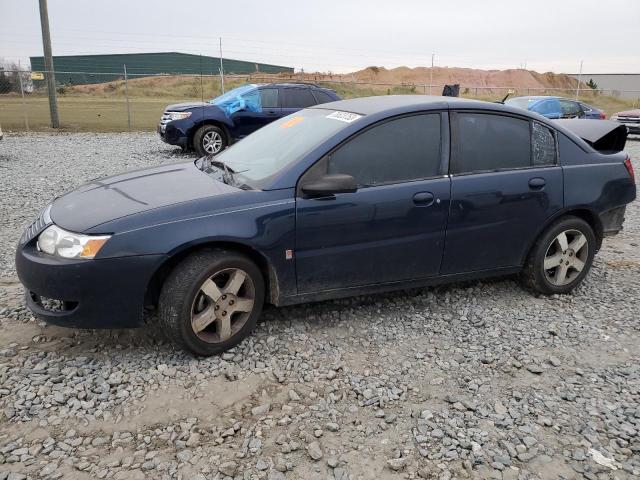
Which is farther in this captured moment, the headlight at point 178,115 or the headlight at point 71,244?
the headlight at point 178,115

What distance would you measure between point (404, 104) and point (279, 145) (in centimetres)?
98

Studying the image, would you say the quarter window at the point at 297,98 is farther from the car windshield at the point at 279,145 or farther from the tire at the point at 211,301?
the tire at the point at 211,301

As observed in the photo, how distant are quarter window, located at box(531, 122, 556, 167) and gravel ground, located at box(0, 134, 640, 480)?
3.77 ft

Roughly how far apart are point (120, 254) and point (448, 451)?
2.05 m

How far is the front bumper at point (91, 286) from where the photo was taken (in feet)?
9.75

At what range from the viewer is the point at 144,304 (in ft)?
10.5

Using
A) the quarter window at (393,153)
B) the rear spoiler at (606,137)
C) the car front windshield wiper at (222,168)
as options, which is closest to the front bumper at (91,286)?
the car front windshield wiper at (222,168)

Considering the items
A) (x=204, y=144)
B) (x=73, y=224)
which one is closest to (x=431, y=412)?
(x=73, y=224)

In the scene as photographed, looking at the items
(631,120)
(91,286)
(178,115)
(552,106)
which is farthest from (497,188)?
(631,120)

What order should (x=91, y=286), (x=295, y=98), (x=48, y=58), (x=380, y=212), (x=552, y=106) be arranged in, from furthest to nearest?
1. (x=48, y=58)
2. (x=552, y=106)
3. (x=295, y=98)
4. (x=380, y=212)
5. (x=91, y=286)

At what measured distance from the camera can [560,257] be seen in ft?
14.3

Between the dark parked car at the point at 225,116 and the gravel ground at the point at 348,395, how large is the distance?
722 cm

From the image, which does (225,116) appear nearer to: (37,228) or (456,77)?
(37,228)

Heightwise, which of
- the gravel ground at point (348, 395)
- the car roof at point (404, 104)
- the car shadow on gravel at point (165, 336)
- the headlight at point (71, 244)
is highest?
Answer: the car roof at point (404, 104)
